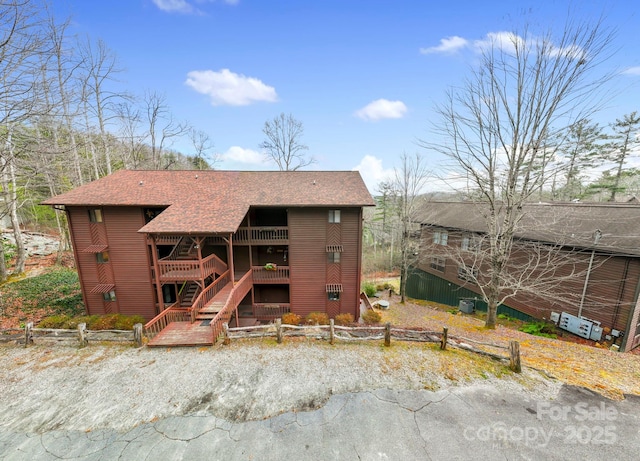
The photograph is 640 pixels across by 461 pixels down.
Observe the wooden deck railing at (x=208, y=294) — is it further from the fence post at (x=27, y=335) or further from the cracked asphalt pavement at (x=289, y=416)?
the fence post at (x=27, y=335)

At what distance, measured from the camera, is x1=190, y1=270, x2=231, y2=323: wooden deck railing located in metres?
10.4

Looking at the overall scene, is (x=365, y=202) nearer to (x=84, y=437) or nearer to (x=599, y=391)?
(x=599, y=391)

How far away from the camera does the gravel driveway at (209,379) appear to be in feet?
20.5

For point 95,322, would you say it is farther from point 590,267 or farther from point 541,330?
point 590,267

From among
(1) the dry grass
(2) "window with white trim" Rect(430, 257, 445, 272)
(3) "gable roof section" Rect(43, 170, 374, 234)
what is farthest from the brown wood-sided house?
(2) "window with white trim" Rect(430, 257, 445, 272)

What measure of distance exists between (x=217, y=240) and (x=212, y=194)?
2.81 metres

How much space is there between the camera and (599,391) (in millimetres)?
6695

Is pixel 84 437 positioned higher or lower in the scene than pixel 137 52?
lower

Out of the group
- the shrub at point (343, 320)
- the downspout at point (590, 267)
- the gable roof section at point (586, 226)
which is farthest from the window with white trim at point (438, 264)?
the shrub at point (343, 320)

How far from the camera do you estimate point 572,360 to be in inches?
356

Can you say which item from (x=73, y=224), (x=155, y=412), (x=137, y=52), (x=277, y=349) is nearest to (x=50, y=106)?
(x=73, y=224)

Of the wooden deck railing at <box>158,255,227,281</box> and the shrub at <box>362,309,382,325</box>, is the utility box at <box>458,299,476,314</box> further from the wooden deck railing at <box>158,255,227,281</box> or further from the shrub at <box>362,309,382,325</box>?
the wooden deck railing at <box>158,255,227,281</box>

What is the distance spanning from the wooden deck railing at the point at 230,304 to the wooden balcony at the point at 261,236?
2.03 metres

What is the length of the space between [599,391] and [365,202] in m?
10.1
